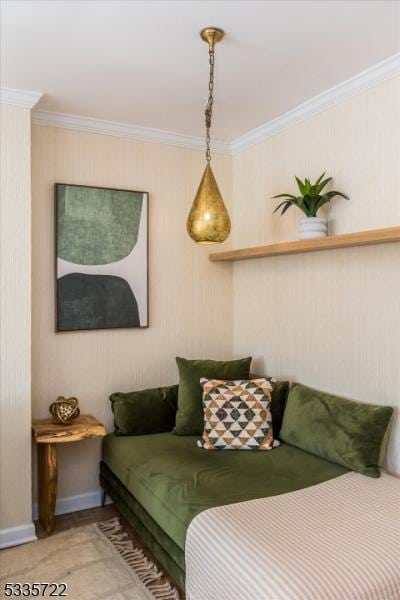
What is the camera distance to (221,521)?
1.93 meters

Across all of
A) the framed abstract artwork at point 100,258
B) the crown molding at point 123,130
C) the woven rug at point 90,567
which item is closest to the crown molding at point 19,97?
the crown molding at point 123,130

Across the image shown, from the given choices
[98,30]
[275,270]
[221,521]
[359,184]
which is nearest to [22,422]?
[221,521]

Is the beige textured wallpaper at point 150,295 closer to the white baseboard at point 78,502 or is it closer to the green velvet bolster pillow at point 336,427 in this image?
the white baseboard at point 78,502

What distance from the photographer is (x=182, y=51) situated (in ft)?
7.41

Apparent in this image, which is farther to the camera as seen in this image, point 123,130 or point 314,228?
point 123,130

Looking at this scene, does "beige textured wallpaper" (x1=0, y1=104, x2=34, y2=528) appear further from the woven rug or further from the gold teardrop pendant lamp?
the gold teardrop pendant lamp

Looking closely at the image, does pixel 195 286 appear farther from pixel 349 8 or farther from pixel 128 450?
pixel 349 8

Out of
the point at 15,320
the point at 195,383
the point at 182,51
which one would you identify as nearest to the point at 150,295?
the point at 195,383

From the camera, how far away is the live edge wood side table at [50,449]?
272 cm

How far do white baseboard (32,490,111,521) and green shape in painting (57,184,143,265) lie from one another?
5.08ft

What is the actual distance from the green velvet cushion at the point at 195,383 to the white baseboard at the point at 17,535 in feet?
3.29

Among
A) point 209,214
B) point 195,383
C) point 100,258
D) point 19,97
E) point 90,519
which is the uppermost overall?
point 19,97

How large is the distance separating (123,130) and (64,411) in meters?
1.91

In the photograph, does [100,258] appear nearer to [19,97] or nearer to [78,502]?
[19,97]
